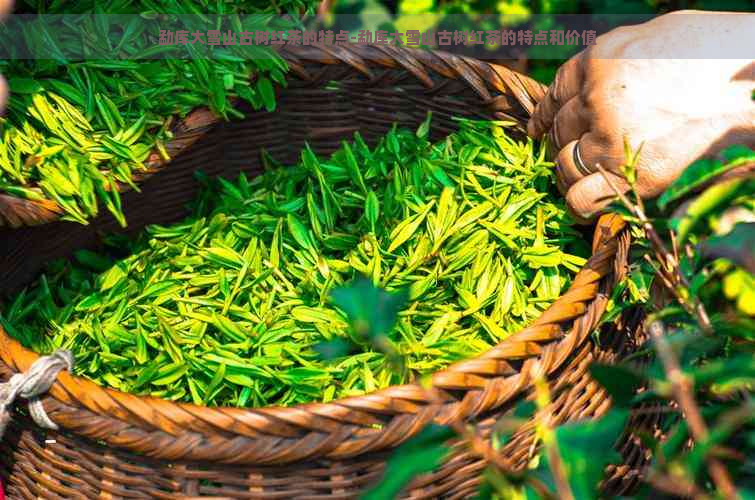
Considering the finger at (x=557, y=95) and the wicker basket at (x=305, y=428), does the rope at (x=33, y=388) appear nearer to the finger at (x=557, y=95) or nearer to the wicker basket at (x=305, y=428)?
the wicker basket at (x=305, y=428)

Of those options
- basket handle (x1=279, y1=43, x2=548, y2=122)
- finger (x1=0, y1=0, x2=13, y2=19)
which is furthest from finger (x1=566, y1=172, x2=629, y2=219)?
finger (x1=0, y1=0, x2=13, y2=19)

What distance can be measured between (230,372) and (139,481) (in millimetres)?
248

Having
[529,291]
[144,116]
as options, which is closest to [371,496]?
[529,291]

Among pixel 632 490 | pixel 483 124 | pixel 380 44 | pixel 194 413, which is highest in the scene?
pixel 380 44

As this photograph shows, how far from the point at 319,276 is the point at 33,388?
1.77 feet

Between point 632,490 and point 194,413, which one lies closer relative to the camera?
point 194,413

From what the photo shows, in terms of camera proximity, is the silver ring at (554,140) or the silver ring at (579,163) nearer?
the silver ring at (579,163)

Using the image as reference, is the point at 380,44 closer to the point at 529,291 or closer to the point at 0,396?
the point at 529,291

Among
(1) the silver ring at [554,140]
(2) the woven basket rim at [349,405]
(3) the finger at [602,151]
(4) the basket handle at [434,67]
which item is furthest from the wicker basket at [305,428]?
(4) the basket handle at [434,67]

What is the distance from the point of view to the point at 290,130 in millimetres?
1854

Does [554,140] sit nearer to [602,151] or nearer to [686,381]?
[602,151]

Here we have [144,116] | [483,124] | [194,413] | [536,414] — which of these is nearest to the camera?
[194,413]

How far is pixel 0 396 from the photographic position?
Result: 1.13 m

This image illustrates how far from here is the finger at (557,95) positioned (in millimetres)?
1487
